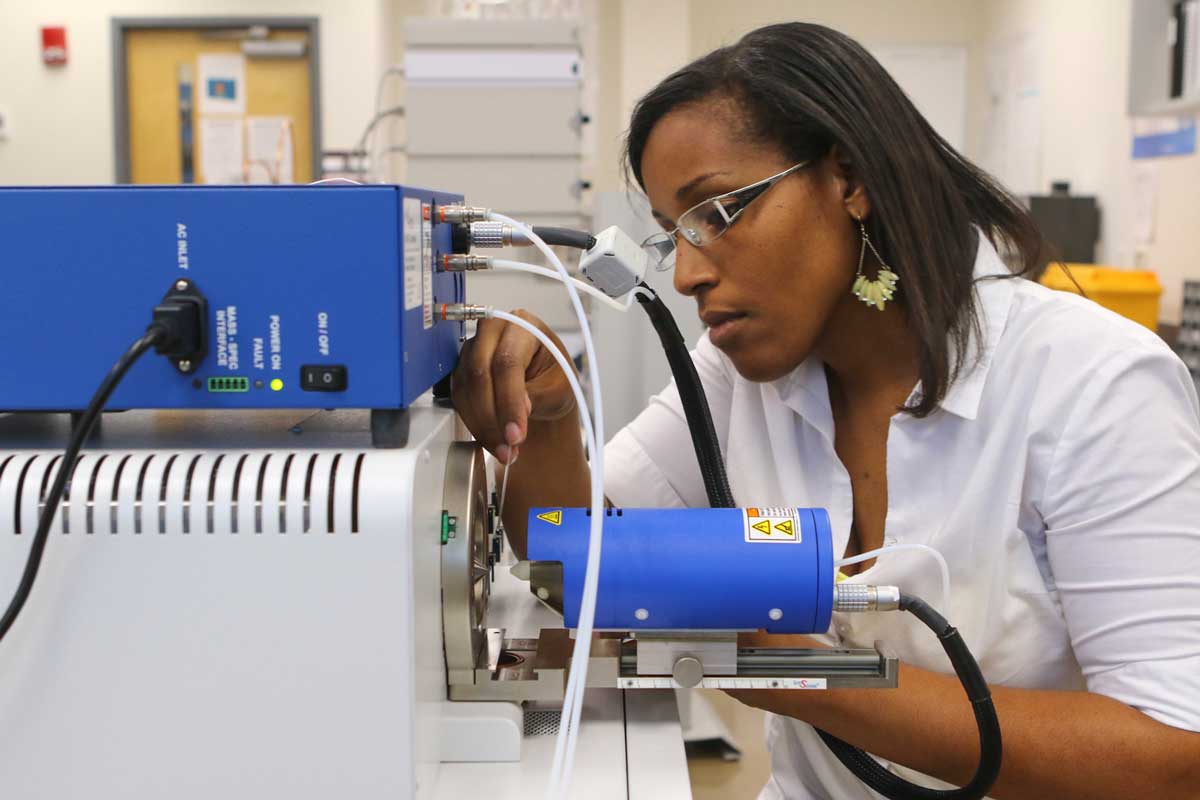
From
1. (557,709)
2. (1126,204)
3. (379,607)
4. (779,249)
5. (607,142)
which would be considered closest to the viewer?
(379,607)

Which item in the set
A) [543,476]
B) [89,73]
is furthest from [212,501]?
[89,73]

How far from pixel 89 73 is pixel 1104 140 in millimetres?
4409

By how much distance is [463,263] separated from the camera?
0.68 meters

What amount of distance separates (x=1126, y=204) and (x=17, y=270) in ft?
11.8

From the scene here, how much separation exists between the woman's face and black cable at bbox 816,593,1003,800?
345 mm

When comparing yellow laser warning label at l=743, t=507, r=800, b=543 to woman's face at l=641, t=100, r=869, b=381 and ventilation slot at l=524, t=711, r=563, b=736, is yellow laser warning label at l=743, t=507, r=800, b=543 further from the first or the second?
woman's face at l=641, t=100, r=869, b=381

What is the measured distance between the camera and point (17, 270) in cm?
55

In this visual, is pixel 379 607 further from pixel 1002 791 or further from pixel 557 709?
pixel 1002 791

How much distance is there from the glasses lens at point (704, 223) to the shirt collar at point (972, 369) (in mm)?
190

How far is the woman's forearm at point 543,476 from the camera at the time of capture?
0.98m

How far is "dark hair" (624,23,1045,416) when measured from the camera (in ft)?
3.00

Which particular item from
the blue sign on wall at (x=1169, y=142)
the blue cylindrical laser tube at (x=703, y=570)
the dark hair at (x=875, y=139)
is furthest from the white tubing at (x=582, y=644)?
the blue sign on wall at (x=1169, y=142)

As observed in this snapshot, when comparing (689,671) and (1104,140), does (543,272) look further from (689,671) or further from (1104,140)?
(1104,140)

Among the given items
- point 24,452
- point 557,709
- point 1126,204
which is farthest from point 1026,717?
point 1126,204
